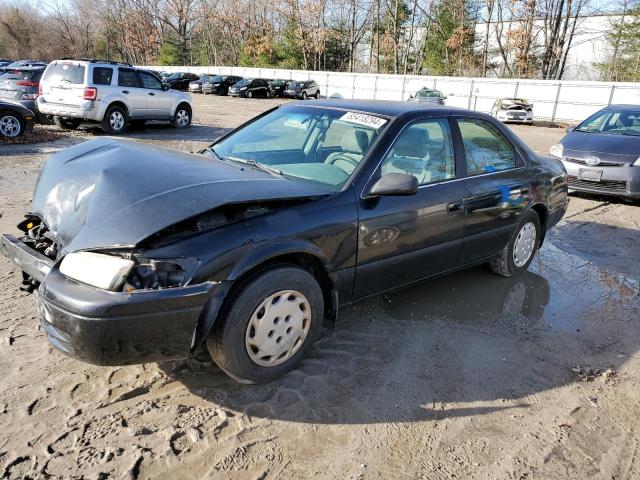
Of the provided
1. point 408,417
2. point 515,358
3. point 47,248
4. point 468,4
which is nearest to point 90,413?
point 47,248

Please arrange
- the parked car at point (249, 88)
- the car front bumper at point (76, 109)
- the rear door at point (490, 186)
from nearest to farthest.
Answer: the rear door at point (490, 186) → the car front bumper at point (76, 109) → the parked car at point (249, 88)

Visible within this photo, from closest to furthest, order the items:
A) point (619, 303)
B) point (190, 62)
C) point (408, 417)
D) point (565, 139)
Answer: point (408, 417) < point (619, 303) < point (565, 139) < point (190, 62)

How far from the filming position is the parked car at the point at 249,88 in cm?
3534

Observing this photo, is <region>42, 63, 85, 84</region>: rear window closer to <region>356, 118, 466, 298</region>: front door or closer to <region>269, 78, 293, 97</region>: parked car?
<region>356, 118, 466, 298</region>: front door

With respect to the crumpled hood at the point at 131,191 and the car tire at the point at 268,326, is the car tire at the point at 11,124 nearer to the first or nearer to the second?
the crumpled hood at the point at 131,191

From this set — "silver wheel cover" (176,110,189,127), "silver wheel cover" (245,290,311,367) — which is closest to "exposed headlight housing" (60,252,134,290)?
"silver wheel cover" (245,290,311,367)

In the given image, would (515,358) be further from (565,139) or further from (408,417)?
(565,139)

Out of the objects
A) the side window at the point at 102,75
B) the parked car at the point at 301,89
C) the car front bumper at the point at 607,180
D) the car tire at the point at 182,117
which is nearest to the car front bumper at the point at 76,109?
the side window at the point at 102,75

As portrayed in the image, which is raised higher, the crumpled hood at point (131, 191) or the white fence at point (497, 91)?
the crumpled hood at point (131, 191)

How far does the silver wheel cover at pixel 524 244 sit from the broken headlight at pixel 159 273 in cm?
347

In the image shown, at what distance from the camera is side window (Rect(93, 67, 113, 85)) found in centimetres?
1321

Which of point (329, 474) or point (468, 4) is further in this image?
point (468, 4)

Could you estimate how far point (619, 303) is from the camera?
485cm

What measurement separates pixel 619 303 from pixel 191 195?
13.4 feet
